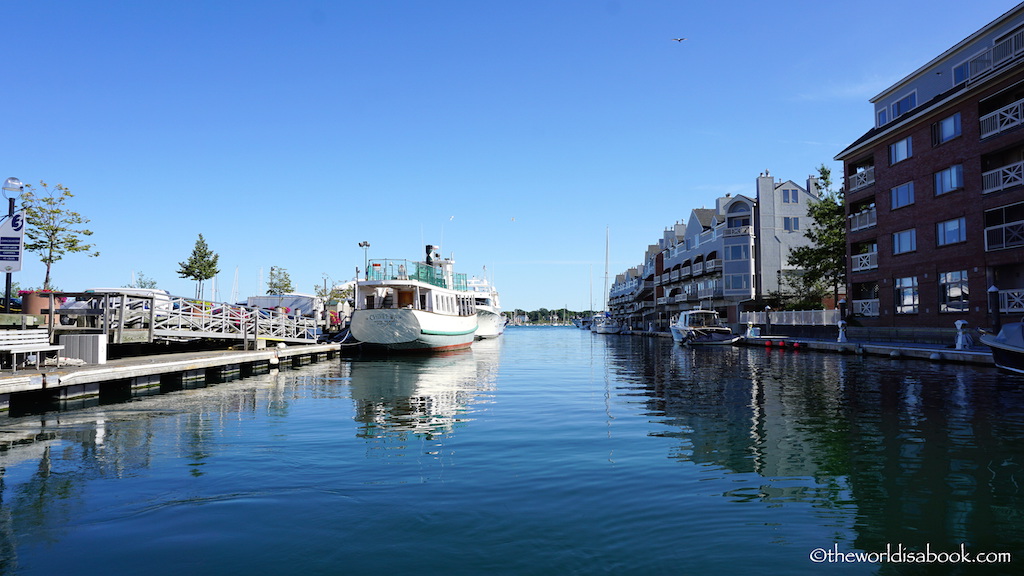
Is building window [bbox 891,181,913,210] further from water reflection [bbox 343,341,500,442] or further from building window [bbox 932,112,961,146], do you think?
Answer: water reflection [bbox 343,341,500,442]

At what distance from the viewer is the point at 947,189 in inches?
1307

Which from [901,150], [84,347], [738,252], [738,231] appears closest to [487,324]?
[738,252]

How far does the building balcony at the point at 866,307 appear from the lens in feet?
131

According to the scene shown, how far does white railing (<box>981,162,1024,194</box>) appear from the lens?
1127 inches

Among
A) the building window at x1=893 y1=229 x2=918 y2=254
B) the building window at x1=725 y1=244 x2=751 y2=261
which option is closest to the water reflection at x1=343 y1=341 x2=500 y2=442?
the building window at x1=893 y1=229 x2=918 y2=254

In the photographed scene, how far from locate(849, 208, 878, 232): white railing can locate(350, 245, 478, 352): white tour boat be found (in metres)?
27.9

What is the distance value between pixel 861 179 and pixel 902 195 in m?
4.85

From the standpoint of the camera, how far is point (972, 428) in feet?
39.8

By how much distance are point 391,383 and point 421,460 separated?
1349cm

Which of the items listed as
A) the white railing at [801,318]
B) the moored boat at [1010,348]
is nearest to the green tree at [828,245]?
the white railing at [801,318]

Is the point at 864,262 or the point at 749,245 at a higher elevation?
the point at 749,245

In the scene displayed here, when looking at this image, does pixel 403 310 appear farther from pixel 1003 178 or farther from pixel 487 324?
pixel 487 324

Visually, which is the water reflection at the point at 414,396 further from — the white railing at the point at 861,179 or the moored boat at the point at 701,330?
the white railing at the point at 861,179

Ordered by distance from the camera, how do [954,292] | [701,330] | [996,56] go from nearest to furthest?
[996,56] → [954,292] → [701,330]
